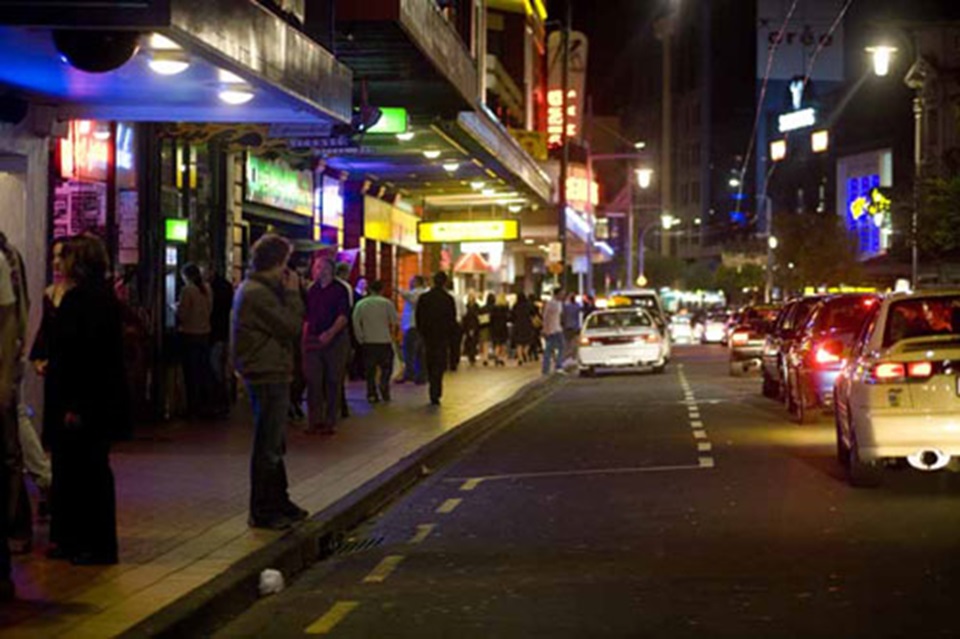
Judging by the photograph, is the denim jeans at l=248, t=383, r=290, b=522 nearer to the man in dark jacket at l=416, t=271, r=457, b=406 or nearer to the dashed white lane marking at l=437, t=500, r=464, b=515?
the dashed white lane marking at l=437, t=500, r=464, b=515

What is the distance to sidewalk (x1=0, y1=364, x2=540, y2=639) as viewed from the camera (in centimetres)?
823

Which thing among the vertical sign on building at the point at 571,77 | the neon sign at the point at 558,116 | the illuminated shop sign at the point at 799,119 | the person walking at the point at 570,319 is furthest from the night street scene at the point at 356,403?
the illuminated shop sign at the point at 799,119

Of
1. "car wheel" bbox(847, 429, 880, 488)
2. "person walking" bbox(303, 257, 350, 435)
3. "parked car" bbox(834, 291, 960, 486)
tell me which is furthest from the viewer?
"person walking" bbox(303, 257, 350, 435)

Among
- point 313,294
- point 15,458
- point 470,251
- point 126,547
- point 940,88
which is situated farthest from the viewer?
point 940,88

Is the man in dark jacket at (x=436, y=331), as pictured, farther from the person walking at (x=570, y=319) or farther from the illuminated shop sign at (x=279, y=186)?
the person walking at (x=570, y=319)

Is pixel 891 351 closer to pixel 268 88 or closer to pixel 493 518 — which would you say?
pixel 493 518

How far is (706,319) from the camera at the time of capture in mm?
70250

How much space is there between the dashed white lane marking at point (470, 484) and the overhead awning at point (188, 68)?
3.66 meters

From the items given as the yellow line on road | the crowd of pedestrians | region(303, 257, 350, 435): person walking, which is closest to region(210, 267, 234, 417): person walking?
region(303, 257, 350, 435): person walking

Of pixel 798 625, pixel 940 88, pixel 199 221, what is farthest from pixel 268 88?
pixel 940 88

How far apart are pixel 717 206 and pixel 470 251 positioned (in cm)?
11001

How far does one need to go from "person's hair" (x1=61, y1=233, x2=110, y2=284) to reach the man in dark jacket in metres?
14.1

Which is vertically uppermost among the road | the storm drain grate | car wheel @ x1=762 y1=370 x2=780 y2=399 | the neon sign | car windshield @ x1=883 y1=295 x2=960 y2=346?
the neon sign

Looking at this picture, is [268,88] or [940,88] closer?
[268,88]
